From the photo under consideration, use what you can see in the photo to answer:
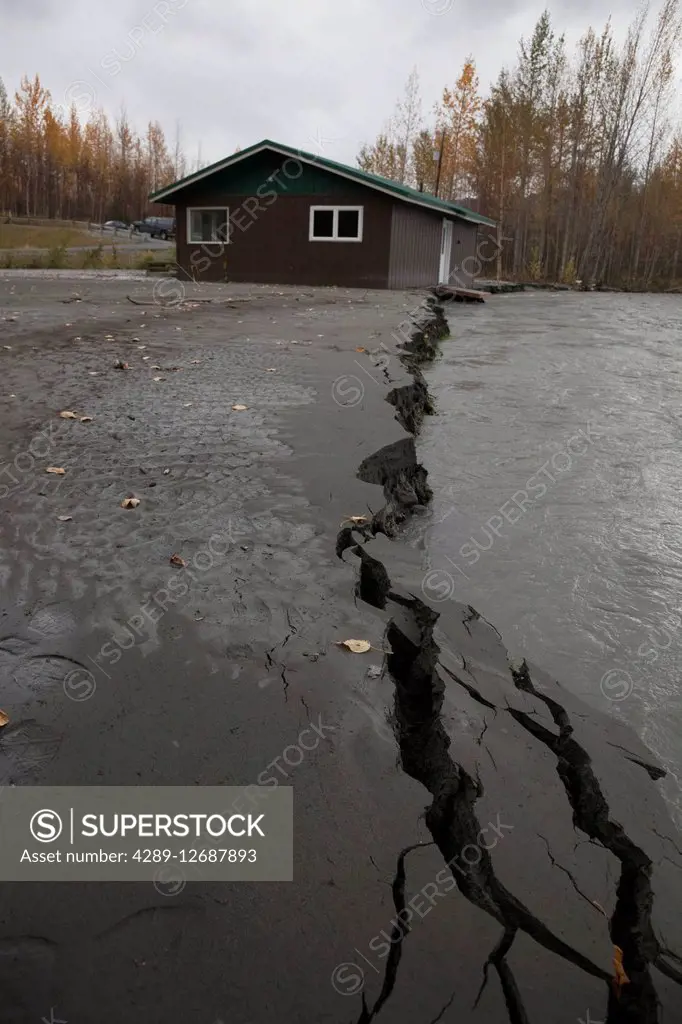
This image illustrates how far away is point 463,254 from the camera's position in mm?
27172

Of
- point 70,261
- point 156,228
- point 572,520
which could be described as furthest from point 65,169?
point 572,520

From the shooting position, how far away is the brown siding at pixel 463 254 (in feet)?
85.1

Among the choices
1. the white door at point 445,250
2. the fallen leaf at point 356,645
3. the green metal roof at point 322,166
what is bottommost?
the fallen leaf at point 356,645

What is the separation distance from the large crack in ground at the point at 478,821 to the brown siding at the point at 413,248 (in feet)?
59.5

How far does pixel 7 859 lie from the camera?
164 centimetres

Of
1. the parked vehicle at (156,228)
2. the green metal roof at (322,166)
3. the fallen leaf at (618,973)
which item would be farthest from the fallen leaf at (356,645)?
the parked vehicle at (156,228)

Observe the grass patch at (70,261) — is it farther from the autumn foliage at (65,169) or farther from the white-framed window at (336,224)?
the autumn foliage at (65,169)

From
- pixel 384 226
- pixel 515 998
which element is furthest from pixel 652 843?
pixel 384 226

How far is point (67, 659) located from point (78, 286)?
47.5ft

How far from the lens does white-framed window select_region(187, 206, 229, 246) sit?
2099cm

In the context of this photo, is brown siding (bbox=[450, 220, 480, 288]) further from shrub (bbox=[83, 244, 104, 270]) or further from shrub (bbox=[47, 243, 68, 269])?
shrub (bbox=[47, 243, 68, 269])

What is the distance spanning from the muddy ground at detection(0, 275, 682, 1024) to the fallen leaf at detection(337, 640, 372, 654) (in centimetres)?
4

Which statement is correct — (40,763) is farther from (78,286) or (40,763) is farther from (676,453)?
(78,286)

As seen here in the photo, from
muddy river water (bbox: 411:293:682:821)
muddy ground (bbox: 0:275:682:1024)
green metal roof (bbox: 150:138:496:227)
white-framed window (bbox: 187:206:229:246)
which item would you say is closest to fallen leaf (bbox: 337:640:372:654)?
muddy ground (bbox: 0:275:682:1024)
